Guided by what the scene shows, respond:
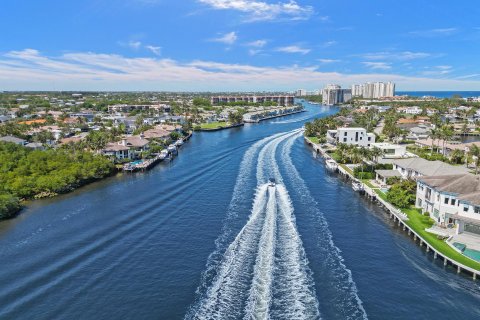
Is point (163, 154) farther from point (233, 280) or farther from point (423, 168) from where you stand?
point (233, 280)

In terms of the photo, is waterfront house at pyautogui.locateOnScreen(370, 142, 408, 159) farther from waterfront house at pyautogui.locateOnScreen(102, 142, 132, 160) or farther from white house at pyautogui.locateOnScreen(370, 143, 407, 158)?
waterfront house at pyautogui.locateOnScreen(102, 142, 132, 160)

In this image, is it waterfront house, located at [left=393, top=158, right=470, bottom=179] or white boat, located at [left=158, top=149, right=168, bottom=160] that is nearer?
waterfront house, located at [left=393, top=158, right=470, bottom=179]

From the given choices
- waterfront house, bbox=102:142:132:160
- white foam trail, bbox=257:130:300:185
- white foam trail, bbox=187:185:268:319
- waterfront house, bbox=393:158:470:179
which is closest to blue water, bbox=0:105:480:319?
white foam trail, bbox=187:185:268:319

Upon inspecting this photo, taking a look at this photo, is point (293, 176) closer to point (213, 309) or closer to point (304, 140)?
point (213, 309)

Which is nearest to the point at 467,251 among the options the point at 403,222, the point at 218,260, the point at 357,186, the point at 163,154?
the point at 403,222

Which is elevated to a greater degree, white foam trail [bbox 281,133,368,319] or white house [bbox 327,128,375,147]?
white house [bbox 327,128,375,147]

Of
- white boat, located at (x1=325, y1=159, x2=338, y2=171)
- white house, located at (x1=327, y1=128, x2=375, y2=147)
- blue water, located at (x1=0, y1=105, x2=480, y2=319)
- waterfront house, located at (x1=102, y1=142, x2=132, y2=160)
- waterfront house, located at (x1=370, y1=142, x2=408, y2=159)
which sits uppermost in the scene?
white house, located at (x1=327, y1=128, x2=375, y2=147)

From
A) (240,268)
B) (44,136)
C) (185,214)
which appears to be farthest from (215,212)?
(44,136)

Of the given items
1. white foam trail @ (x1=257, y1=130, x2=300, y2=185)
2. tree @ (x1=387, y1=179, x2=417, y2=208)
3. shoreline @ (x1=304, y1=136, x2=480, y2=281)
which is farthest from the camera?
white foam trail @ (x1=257, y1=130, x2=300, y2=185)
